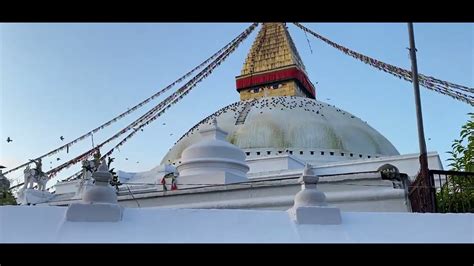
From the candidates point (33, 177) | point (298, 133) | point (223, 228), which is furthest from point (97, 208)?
point (298, 133)

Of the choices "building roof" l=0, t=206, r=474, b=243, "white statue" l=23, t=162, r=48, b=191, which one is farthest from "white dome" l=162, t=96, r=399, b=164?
"building roof" l=0, t=206, r=474, b=243

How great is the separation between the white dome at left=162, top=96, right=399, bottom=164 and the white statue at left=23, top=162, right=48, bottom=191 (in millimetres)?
5358

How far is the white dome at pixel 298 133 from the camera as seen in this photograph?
18172mm

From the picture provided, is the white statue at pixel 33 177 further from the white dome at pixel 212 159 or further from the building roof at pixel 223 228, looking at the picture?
the building roof at pixel 223 228

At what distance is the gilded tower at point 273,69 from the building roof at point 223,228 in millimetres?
21118

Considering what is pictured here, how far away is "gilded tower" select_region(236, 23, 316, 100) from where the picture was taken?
26.3 meters

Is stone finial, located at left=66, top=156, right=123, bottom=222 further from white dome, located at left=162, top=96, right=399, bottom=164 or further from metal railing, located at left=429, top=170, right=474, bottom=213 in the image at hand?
white dome, located at left=162, top=96, right=399, bottom=164

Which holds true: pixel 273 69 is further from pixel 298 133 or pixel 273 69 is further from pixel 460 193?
pixel 460 193

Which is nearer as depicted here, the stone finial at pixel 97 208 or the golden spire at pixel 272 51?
the stone finial at pixel 97 208

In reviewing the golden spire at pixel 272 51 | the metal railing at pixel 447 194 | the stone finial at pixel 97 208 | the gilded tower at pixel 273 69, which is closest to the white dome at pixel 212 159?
the metal railing at pixel 447 194

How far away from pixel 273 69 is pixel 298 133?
29.0 feet
